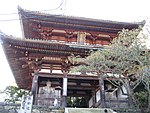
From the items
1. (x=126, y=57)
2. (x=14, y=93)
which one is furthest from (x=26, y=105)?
(x=14, y=93)

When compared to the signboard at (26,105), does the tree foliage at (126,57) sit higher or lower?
higher

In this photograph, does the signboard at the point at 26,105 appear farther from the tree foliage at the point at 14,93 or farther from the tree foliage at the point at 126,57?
the tree foliage at the point at 14,93

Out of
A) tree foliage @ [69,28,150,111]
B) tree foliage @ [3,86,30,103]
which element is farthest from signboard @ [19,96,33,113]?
tree foliage @ [3,86,30,103]

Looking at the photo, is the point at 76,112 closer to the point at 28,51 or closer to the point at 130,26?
the point at 28,51

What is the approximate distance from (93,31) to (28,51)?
217 inches

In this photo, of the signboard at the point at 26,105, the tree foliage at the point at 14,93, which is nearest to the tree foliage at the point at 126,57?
the signboard at the point at 26,105

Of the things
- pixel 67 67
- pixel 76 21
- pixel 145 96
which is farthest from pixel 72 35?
pixel 145 96

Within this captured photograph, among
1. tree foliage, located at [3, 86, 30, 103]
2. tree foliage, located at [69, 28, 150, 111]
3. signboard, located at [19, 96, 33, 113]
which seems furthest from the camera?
tree foliage, located at [3, 86, 30, 103]

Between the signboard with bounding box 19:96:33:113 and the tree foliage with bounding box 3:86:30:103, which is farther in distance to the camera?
the tree foliage with bounding box 3:86:30:103

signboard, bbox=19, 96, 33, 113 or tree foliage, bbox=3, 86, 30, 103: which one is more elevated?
tree foliage, bbox=3, 86, 30, 103

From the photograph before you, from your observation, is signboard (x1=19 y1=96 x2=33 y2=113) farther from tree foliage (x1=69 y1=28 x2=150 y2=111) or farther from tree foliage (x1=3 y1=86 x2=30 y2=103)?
tree foliage (x1=3 y1=86 x2=30 y2=103)

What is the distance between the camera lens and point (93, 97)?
1412 cm

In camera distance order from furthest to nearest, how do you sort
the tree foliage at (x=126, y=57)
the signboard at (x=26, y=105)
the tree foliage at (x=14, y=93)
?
the tree foliage at (x=14, y=93), the tree foliage at (x=126, y=57), the signboard at (x=26, y=105)

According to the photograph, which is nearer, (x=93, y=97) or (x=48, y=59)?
(x=48, y=59)
